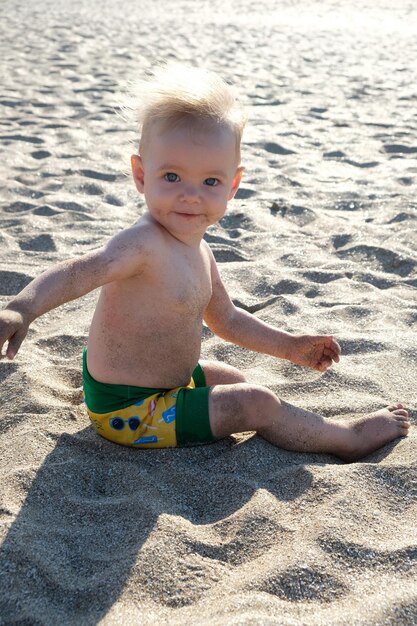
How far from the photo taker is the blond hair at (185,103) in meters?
2.43

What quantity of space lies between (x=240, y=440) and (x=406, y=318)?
3.78 feet

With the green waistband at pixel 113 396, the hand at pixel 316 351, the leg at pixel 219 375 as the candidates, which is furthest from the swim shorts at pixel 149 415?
the hand at pixel 316 351

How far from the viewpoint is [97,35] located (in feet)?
40.9

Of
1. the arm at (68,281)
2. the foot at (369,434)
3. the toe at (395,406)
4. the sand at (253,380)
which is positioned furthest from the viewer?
the toe at (395,406)

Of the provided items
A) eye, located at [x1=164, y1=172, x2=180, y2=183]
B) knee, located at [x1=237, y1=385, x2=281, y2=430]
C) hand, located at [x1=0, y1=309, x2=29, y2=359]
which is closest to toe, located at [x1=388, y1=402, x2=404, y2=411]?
knee, located at [x1=237, y1=385, x2=281, y2=430]

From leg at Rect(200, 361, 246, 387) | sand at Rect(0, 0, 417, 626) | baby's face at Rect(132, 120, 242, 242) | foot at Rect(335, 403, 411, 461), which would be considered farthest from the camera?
leg at Rect(200, 361, 246, 387)

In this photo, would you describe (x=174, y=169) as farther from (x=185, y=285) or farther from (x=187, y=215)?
(x=185, y=285)

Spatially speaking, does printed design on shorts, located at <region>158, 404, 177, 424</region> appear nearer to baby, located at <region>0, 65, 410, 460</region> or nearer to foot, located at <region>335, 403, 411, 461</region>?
baby, located at <region>0, 65, 410, 460</region>

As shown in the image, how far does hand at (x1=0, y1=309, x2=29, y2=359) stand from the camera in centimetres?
196

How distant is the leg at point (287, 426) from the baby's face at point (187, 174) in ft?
1.71

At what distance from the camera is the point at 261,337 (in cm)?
Answer: 293

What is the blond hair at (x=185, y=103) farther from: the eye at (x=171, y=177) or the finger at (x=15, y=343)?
the finger at (x=15, y=343)

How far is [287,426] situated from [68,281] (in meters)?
0.78

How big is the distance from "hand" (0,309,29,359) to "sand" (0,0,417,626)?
1.44 feet
